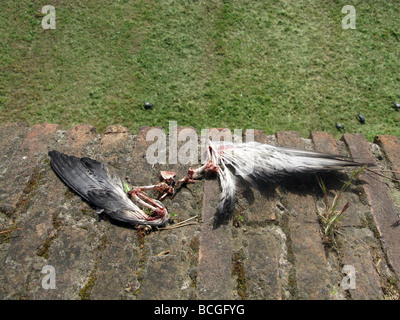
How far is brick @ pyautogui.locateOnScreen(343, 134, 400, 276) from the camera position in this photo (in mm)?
2632

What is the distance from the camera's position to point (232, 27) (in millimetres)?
5480

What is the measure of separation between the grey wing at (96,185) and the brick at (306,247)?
4.01 ft

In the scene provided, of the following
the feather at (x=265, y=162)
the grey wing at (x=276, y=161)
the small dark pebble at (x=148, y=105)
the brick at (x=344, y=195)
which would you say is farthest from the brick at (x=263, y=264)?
the small dark pebble at (x=148, y=105)

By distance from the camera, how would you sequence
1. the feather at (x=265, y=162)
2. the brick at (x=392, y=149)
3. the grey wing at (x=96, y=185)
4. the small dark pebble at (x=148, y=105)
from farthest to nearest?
the small dark pebble at (x=148, y=105), the brick at (x=392, y=149), the feather at (x=265, y=162), the grey wing at (x=96, y=185)

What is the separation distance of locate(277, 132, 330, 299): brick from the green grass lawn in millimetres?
1755

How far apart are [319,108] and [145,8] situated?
10.9ft

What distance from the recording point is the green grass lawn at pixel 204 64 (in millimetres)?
4594

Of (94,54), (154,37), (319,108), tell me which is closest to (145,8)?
(154,37)

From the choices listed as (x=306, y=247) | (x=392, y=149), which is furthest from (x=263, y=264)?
(x=392, y=149)

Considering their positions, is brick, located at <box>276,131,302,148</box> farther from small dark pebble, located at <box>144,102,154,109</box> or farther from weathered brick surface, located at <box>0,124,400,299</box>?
small dark pebble, located at <box>144,102,154,109</box>

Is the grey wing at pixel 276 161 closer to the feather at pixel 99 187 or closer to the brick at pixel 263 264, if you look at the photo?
the brick at pixel 263 264

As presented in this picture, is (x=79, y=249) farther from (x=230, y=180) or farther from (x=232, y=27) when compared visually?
(x=232, y=27)

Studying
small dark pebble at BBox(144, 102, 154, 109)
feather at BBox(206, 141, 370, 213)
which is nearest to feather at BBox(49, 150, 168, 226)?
feather at BBox(206, 141, 370, 213)

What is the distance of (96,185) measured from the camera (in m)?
2.90
